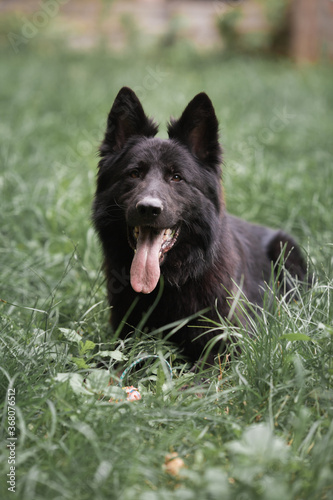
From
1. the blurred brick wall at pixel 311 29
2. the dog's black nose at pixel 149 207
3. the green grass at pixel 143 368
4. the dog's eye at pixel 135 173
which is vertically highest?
the blurred brick wall at pixel 311 29

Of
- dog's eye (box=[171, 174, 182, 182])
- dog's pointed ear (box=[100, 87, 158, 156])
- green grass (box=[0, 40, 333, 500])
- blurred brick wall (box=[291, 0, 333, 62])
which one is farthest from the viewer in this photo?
blurred brick wall (box=[291, 0, 333, 62])

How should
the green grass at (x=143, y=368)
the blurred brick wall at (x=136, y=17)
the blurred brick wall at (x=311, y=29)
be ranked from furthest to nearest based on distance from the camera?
the blurred brick wall at (x=136, y=17), the blurred brick wall at (x=311, y=29), the green grass at (x=143, y=368)

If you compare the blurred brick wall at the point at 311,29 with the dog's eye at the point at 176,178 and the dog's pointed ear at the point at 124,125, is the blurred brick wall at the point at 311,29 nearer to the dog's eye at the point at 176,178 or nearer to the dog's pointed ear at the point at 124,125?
the dog's pointed ear at the point at 124,125

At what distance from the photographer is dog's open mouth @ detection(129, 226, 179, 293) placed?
2.76 meters

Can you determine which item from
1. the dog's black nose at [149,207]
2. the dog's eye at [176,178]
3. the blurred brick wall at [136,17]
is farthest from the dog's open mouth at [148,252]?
the blurred brick wall at [136,17]

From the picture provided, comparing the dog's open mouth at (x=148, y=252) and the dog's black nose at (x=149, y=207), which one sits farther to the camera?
the dog's open mouth at (x=148, y=252)

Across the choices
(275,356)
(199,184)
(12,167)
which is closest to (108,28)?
(12,167)

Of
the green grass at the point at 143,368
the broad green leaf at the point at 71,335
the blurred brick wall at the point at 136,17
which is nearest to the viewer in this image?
the green grass at the point at 143,368

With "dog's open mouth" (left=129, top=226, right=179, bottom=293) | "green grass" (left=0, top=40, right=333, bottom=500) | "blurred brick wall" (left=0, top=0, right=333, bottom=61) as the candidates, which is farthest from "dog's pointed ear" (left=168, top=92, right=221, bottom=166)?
"blurred brick wall" (left=0, top=0, right=333, bottom=61)

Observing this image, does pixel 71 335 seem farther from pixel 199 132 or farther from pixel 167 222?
pixel 199 132

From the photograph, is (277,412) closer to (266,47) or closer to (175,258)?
(175,258)

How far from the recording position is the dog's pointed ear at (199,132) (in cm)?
307

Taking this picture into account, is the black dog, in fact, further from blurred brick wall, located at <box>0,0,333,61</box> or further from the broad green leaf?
blurred brick wall, located at <box>0,0,333,61</box>

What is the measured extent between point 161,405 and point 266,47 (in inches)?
540
